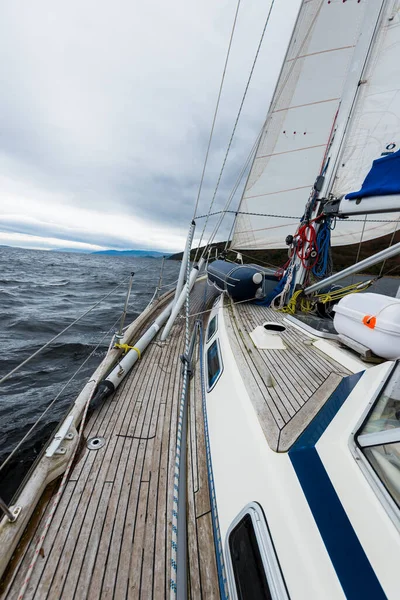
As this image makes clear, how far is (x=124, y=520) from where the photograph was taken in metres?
1.71

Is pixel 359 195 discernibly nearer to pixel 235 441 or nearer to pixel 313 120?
pixel 235 441

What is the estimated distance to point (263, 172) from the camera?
6.45 metres

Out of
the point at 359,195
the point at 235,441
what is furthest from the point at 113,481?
the point at 359,195

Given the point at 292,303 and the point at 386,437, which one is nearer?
the point at 386,437

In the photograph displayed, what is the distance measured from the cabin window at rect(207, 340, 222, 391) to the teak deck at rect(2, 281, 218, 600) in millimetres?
340

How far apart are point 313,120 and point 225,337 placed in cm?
571

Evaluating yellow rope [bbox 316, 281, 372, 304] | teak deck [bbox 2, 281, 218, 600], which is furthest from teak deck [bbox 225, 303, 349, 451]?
yellow rope [bbox 316, 281, 372, 304]

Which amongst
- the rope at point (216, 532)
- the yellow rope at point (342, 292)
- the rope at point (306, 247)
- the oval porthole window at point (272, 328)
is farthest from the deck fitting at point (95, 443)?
the rope at point (306, 247)

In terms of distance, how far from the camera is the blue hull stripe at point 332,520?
792mm

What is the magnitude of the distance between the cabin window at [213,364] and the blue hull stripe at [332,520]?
4.03 feet

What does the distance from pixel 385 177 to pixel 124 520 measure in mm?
3798

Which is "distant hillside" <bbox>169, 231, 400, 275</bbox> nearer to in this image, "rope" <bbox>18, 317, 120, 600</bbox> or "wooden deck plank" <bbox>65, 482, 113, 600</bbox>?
"rope" <bbox>18, 317, 120, 600</bbox>

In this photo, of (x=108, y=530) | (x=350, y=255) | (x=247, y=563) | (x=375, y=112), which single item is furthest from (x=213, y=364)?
(x=350, y=255)

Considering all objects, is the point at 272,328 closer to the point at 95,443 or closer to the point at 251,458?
the point at 251,458
